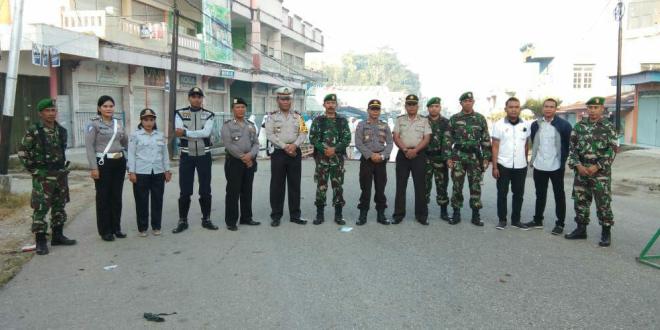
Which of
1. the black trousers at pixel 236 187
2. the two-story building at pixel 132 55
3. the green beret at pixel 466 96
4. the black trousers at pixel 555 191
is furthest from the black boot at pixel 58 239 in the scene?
the two-story building at pixel 132 55

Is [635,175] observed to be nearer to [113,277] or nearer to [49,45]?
[113,277]

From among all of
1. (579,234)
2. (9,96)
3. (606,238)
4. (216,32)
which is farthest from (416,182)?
A: (216,32)

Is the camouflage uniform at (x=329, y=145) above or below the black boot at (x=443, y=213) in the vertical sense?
above

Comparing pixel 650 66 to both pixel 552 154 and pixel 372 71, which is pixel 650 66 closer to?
pixel 552 154

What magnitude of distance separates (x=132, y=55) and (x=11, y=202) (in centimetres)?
1121

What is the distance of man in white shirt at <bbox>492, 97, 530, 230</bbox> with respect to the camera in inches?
276

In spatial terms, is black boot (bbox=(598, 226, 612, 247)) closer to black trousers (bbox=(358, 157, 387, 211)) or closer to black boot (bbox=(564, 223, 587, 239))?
black boot (bbox=(564, 223, 587, 239))

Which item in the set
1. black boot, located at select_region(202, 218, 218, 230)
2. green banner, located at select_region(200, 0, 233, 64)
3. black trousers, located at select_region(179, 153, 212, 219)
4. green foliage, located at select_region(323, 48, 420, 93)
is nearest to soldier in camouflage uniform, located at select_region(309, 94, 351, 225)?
black boot, located at select_region(202, 218, 218, 230)

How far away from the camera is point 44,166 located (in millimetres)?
5895

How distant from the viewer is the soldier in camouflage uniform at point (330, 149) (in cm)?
728

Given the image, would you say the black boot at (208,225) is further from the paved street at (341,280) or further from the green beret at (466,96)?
the green beret at (466,96)

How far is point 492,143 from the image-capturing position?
716cm

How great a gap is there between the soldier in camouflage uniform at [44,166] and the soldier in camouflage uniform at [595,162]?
19.7 ft

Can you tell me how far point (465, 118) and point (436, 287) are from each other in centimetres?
322
